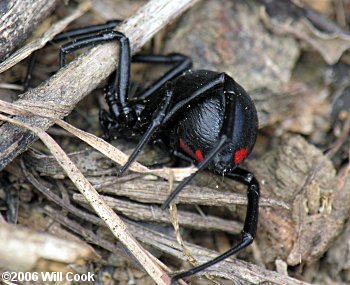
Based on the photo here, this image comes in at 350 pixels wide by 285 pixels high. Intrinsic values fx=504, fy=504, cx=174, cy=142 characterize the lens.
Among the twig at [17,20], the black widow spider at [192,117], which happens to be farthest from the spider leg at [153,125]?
the twig at [17,20]

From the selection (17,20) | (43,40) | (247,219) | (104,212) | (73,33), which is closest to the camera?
(104,212)

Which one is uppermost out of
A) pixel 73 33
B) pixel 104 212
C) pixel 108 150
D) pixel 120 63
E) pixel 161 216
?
pixel 73 33

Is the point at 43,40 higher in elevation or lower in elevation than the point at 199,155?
higher

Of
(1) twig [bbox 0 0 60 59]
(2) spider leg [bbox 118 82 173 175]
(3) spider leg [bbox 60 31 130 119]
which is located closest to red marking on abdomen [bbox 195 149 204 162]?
(2) spider leg [bbox 118 82 173 175]

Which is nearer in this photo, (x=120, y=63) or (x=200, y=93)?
(x=200, y=93)

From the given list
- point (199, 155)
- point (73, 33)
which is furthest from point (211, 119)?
point (73, 33)

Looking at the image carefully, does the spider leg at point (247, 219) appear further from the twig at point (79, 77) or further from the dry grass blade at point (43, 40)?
the dry grass blade at point (43, 40)

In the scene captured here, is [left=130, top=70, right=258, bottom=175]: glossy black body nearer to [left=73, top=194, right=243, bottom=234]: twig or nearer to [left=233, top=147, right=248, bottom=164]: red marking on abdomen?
[left=233, top=147, right=248, bottom=164]: red marking on abdomen

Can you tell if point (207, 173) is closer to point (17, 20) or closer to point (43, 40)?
point (43, 40)
